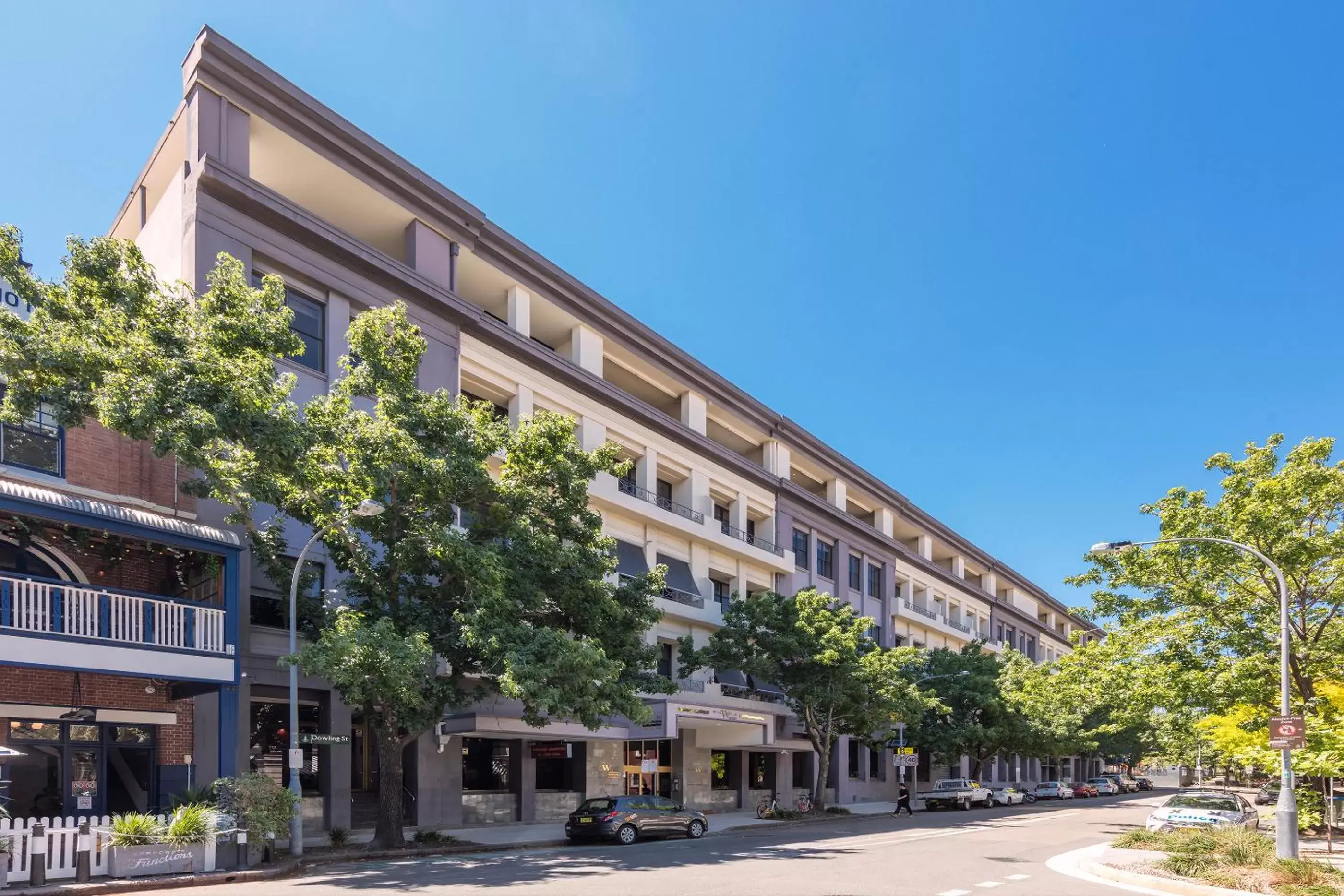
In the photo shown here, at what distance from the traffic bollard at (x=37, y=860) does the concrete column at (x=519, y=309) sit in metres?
21.8

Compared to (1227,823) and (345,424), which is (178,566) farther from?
(1227,823)

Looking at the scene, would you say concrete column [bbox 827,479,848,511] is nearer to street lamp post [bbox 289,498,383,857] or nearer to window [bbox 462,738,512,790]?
window [bbox 462,738,512,790]

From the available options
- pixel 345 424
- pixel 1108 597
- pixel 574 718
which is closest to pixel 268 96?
pixel 345 424

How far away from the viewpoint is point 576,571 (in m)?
24.0

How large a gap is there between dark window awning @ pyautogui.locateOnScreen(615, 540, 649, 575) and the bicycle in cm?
994

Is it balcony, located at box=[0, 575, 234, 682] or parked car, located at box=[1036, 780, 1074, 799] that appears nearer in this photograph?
balcony, located at box=[0, 575, 234, 682]

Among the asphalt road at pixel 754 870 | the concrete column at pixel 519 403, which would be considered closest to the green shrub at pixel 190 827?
the asphalt road at pixel 754 870

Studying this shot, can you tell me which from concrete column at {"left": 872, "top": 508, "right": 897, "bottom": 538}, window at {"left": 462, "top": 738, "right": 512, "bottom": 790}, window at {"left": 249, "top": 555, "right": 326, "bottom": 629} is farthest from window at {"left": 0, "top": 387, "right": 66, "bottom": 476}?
concrete column at {"left": 872, "top": 508, "right": 897, "bottom": 538}

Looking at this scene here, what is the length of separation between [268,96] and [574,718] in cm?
1771

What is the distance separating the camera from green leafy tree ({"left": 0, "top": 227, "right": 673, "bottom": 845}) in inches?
795

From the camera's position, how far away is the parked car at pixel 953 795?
49969mm

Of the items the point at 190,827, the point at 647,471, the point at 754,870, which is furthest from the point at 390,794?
the point at 647,471

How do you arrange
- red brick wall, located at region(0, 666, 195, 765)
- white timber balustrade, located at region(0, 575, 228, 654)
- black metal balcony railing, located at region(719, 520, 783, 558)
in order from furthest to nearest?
1. black metal balcony railing, located at region(719, 520, 783, 558)
2. red brick wall, located at region(0, 666, 195, 765)
3. white timber balustrade, located at region(0, 575, 228, 654)

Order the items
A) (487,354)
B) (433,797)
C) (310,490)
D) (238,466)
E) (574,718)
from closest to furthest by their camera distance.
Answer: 1. (238,466)
2. (310,490)
3. (574,718)
4. (433,797)
5. (487,354)
